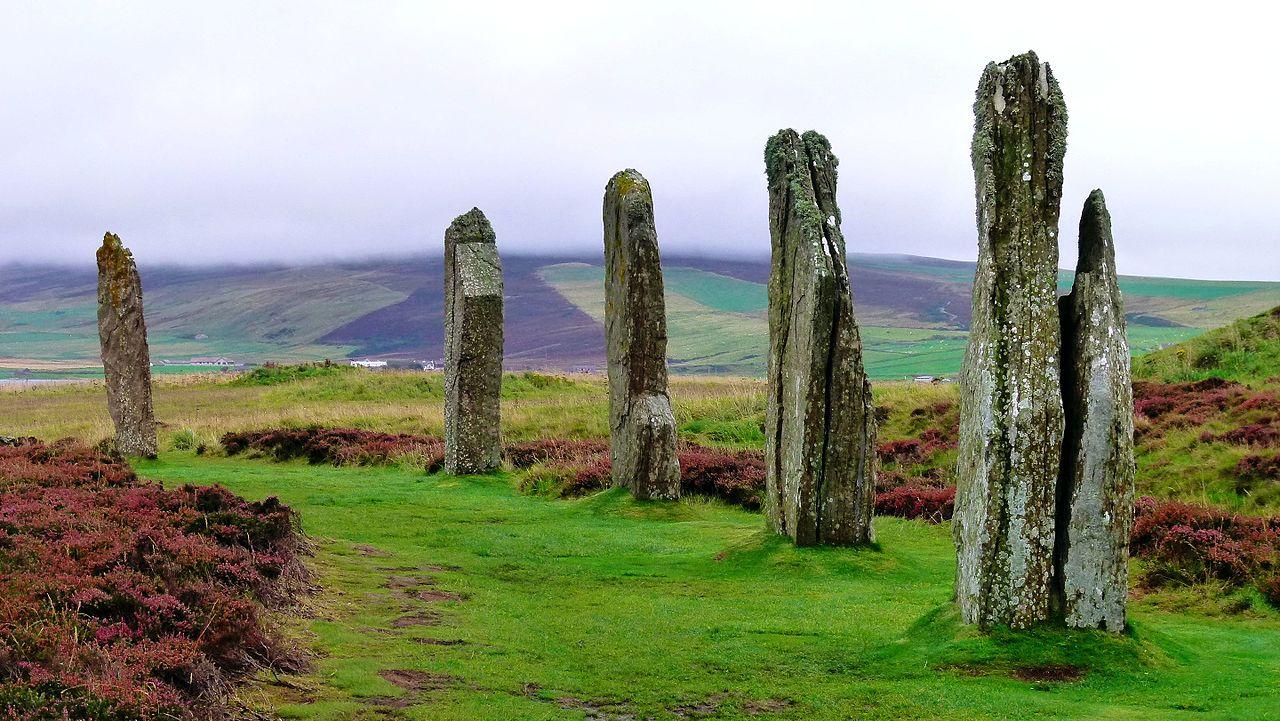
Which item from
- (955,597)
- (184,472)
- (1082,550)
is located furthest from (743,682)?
(184,472)

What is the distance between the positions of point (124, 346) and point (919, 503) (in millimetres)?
17066

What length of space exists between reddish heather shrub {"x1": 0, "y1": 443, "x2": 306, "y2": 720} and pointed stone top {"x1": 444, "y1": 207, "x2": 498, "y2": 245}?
11.9 meters

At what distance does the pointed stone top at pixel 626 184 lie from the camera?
20525mm

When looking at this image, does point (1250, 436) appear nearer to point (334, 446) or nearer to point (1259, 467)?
point (1259, 467)

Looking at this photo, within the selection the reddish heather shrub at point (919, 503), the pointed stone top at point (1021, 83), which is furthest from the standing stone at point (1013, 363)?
the reddish heather shrub at point (919, 503)

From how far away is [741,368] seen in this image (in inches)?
6722

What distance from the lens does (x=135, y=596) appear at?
8578 millimetres

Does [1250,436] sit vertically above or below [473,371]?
below

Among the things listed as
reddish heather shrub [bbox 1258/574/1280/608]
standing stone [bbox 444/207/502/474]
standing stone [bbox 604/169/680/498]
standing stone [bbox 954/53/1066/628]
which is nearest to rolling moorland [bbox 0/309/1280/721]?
reddish heather shrub [bbox 1258/574/1280/608]

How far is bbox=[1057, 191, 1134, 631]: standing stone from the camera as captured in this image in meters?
9.44

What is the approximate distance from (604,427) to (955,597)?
22.3 metres

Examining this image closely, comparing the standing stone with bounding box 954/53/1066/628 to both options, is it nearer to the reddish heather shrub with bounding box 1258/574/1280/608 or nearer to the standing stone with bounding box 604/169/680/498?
the reddish heather shrub with bounding box 1258/574/1280/608

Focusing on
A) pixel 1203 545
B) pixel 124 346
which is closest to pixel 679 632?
pixel 1203 545

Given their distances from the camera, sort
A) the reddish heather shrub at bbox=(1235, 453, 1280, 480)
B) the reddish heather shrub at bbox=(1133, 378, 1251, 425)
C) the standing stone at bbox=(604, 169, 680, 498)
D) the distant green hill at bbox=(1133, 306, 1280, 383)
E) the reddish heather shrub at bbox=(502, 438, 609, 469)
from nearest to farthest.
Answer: the reddish heather shrub at bbox=(1235, 453, 1280, 480) < the standing stone at bbox=(604, 169, 680, 498) < the reddish heather shrub at bbox=(1133, 378, 1251, 425) < the reddish heather shrub at bbox=(502, 438, 609, 469) < the distant green hill at bbox=(1133, 306, 1280, 383)
